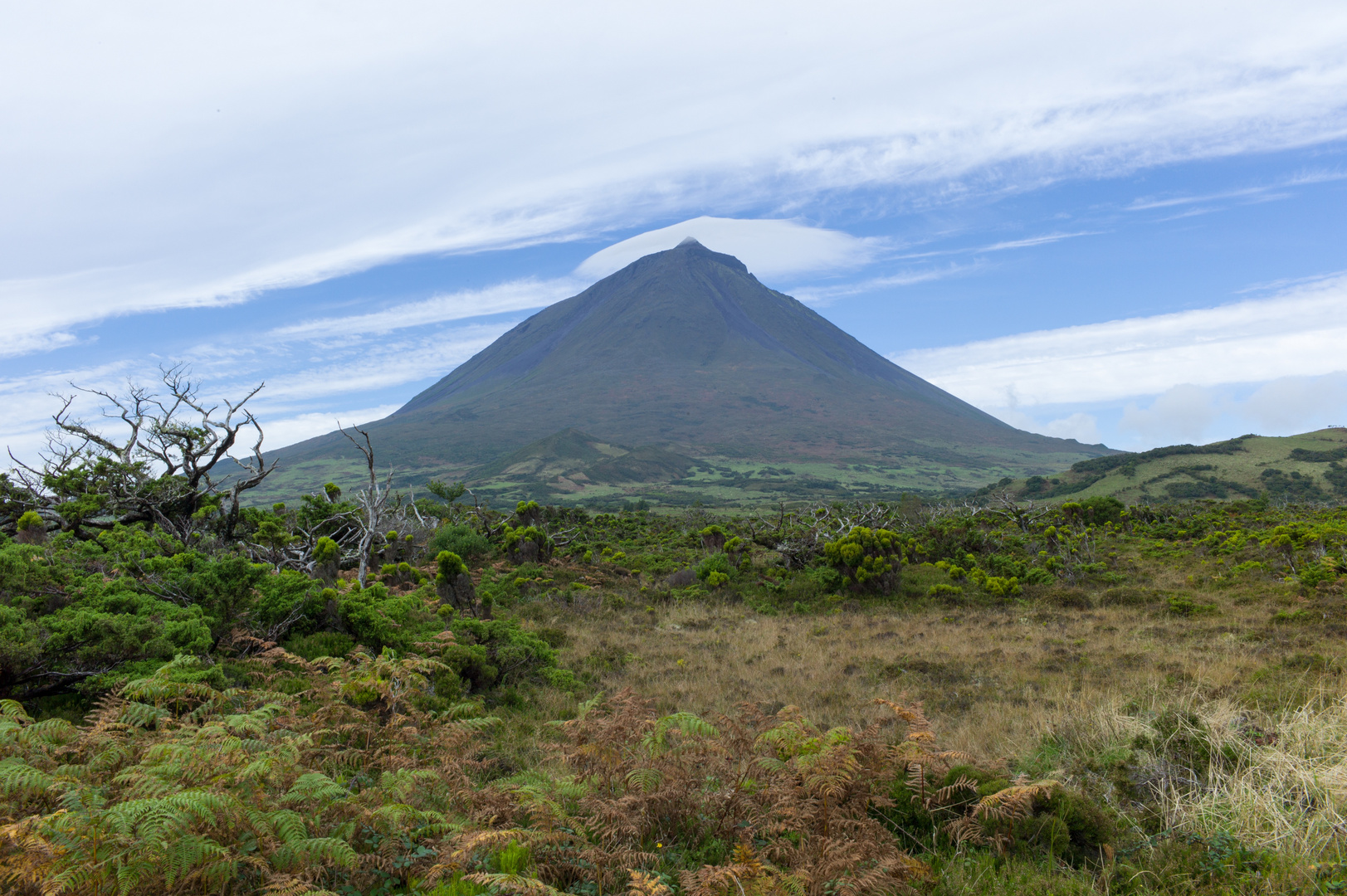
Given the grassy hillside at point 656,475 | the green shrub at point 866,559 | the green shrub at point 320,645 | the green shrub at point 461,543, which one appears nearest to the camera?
the green shrub at point 320,645

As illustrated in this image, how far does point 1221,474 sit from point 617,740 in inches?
3064

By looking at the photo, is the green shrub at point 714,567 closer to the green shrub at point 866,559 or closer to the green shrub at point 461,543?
the green shrub at point 866,559

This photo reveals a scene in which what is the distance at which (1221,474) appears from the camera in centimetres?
6294

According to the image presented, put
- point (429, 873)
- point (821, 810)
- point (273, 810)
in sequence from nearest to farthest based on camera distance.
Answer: point (429, 873)
point (273, 810)
point (821, 810)

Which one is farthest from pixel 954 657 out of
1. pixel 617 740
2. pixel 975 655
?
pixel 617 740

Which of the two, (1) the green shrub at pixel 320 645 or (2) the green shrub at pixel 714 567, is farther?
(2) the green shrub at pixel 714 567

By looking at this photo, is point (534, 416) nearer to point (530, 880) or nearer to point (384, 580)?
point (384, 580)

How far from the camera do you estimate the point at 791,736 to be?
5113 mm

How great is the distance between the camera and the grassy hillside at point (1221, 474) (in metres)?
57.3

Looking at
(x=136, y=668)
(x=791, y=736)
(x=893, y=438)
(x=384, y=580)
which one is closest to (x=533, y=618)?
(x=384, y=580)

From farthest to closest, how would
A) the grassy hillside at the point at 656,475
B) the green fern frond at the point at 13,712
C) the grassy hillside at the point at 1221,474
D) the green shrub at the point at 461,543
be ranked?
the grassy hillside at the point at 656,475 → the grassy hillside at the point at 1221,474 → the green shrub at the point at 461,543 → the green fern frond at the point at 13,712

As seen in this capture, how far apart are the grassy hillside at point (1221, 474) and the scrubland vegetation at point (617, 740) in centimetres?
5489

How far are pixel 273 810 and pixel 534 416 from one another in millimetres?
192353

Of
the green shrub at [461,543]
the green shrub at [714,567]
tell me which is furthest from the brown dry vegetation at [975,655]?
the green shrub at [461,543]
